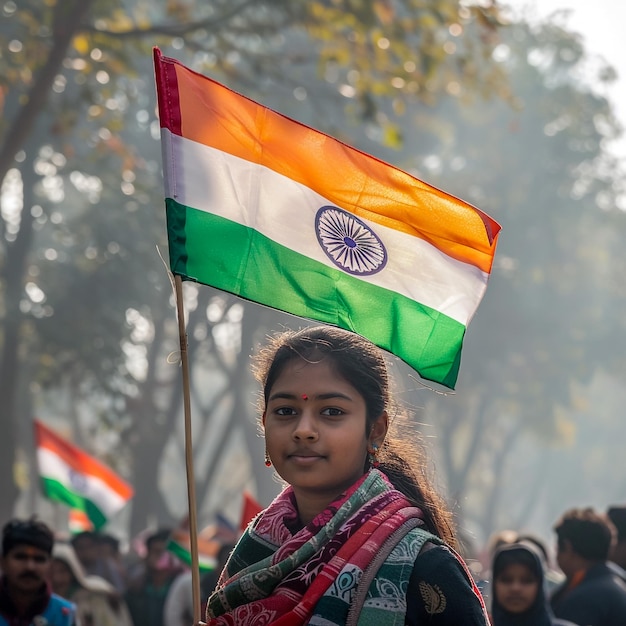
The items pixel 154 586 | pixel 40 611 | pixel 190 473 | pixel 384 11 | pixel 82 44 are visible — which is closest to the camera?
pixel 190 473

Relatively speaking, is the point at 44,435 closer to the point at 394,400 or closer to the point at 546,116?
the point at 394,400

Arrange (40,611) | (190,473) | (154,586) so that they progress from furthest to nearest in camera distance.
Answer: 1. (154,586)
2. (40,611)
3. (190,473)

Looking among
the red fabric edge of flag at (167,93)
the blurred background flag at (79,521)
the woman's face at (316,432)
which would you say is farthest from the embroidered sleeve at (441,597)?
the blurred background flag at (79,521)

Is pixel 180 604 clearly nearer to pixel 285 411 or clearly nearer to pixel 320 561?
pixel 285 411

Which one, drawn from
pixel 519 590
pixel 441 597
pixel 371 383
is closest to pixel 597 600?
pixel 519 590

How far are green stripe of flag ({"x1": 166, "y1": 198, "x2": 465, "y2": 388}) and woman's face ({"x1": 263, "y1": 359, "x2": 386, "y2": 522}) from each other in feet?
1.45

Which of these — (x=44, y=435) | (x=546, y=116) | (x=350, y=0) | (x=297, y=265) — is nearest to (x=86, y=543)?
(x=44, y=435)

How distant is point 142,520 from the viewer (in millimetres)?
25453

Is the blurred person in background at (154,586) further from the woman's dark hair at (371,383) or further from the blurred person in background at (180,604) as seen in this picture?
the woman's dark hair at (371,383)

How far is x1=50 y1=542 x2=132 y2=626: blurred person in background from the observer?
26.2 ft

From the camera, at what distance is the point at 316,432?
289cm

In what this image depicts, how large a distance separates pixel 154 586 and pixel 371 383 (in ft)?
23.4

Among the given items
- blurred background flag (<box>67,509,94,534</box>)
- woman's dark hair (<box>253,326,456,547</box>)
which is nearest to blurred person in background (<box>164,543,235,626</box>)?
blurred background flag (<box>67,509,94,534</box>)

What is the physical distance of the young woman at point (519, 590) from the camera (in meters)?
5.09
